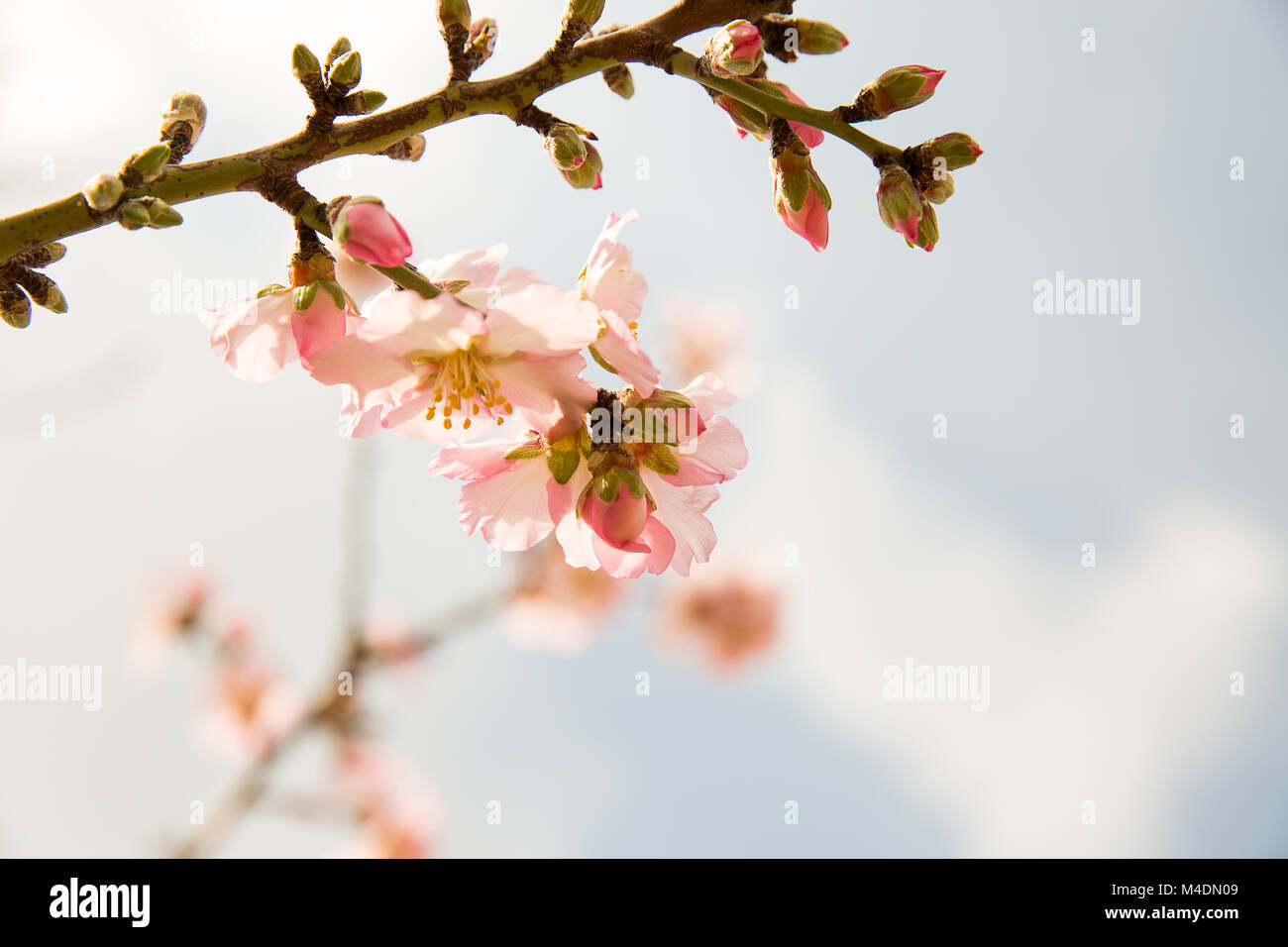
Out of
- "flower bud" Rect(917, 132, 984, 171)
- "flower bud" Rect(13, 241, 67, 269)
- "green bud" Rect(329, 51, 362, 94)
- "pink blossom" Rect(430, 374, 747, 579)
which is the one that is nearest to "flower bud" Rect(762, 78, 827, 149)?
"flower bud" Rect(917, 132, 984, 171)

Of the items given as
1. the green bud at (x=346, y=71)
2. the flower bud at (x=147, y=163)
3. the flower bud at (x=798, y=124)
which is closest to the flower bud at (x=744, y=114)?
the flower bud at (x=798, y=124)

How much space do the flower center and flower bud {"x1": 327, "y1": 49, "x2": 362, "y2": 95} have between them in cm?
26

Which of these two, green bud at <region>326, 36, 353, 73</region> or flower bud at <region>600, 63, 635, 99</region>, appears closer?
green bud at <region>326, 36, 353, 73</region>

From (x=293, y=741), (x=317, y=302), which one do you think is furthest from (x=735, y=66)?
(x=293, y=741)

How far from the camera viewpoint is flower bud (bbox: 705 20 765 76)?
69 cm

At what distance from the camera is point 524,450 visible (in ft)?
2.74

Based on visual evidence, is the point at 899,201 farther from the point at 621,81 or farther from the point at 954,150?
the point at 621,81

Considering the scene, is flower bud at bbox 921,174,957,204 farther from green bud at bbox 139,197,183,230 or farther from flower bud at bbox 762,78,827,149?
green bud at bbox 139,197,183,230

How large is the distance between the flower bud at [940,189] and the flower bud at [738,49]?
0.69ft

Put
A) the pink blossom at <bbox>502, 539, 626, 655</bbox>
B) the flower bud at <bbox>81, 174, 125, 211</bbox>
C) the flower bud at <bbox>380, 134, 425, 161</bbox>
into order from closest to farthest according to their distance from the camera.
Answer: the flower bud at <bbox>81, 174, 125, 211</bbox> < the flower bud at <bbox>380, 134, 425, 161</bbox> < the pink blossom at <bbox>502, 539, 626, 655</bbox>

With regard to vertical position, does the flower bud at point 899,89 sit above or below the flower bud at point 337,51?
below

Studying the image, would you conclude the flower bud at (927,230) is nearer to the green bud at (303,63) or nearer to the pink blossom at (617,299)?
the pink blossom at (617,299)

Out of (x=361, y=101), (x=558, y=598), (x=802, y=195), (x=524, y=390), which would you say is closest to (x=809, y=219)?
(x=802, y=195)

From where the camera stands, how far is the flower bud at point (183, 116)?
2.51 feet
